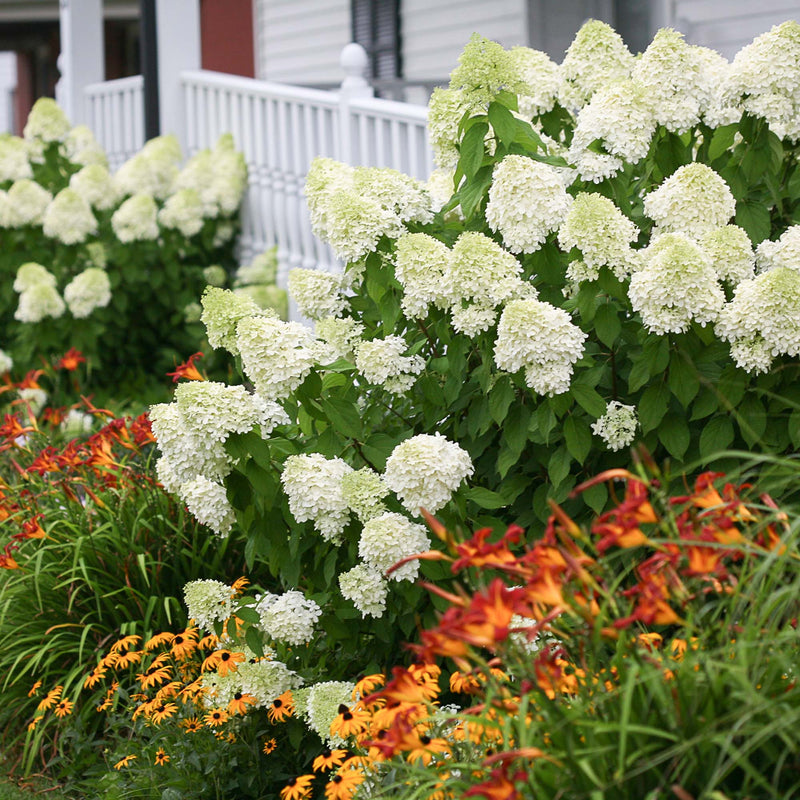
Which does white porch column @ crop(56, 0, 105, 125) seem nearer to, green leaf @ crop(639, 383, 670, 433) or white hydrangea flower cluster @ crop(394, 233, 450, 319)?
white hydrangea flower cluster @ crop(394, 233, 450, 319)

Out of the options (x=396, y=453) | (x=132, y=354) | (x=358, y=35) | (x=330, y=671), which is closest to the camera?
(x=396, y=453)

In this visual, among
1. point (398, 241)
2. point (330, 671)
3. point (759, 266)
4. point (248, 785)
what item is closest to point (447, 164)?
point (398, 241)

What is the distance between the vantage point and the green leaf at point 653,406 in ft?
9.66

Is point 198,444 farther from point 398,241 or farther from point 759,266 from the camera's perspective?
point 759,266

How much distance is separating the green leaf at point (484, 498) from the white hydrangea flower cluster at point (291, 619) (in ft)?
1.71

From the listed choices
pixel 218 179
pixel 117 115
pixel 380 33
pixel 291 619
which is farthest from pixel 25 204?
pixel 291 619

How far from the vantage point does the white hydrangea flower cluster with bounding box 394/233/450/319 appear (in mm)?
2986

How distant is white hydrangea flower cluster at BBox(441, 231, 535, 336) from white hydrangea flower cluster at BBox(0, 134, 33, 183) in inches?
229

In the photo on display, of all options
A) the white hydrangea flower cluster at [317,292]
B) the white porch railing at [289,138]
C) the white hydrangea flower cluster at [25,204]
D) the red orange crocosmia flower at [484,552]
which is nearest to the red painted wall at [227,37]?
the white porch railing at [289,138]

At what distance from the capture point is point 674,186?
10.1 feet

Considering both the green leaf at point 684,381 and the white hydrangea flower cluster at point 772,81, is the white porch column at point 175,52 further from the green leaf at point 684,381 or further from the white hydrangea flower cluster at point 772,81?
the green leaf at point 684,381

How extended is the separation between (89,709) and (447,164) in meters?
2.10

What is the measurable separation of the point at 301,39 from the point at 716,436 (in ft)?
32.9

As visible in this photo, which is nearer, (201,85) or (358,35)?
(201,85)
